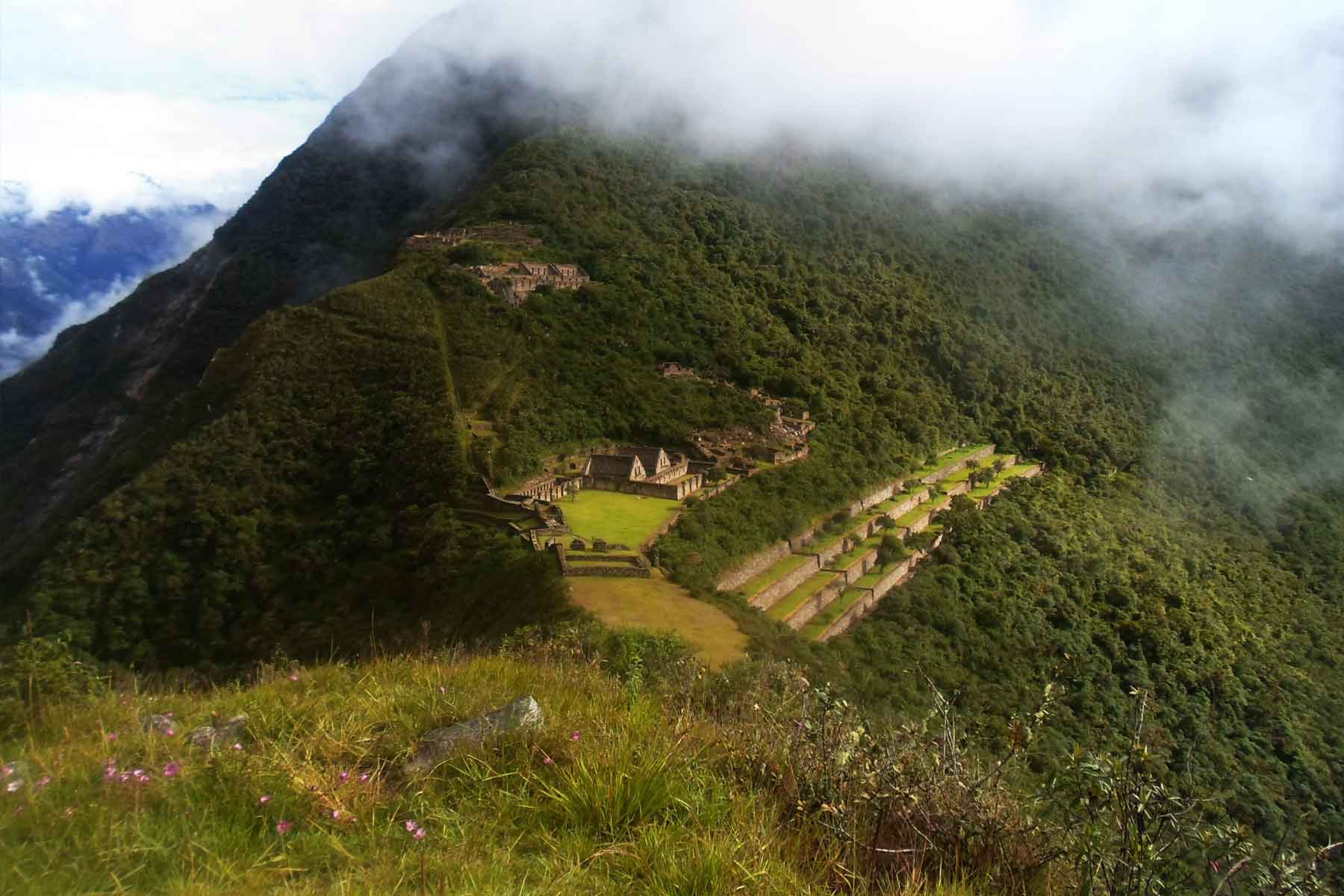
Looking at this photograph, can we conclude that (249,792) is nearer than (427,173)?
Yes

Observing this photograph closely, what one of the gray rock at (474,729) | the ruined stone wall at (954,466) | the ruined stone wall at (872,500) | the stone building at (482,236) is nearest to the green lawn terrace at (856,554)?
the ruined stone wall at (872,500)

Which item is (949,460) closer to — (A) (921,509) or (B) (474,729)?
(A) (921,509)

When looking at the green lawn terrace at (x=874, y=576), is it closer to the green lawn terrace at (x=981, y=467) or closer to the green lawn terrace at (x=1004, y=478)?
the green lawn terrace at (x=1004, y=478)

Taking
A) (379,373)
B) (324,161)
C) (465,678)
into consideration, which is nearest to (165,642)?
(379,373)

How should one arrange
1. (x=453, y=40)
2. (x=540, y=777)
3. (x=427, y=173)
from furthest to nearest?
(x=453, y=40) → (x=427, y=173) → (x=540, y=777)

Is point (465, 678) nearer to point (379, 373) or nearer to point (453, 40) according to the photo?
point (379, 373)
